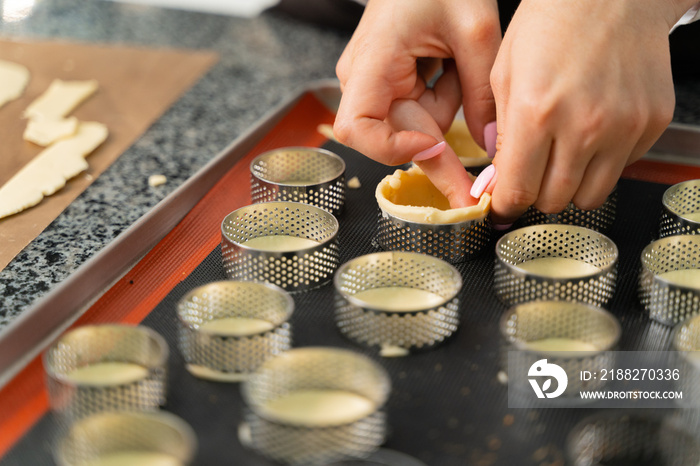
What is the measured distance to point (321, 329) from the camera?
98 cm

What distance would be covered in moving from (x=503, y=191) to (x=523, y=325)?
234 mm

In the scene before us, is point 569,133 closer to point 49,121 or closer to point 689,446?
point 689,446

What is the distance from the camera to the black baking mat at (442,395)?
0.79m

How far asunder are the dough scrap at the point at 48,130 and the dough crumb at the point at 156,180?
0.79 feet

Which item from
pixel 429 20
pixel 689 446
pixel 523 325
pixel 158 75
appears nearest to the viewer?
pixel 689 446

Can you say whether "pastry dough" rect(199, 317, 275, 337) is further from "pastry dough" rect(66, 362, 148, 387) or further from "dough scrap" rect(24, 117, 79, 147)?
"dough scrap" rect(24, 117, 79, 147)

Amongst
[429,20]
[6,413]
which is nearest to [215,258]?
[6,413]

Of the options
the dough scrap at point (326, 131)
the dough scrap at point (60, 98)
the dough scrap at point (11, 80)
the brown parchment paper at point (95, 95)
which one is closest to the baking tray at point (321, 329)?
the dough scrap at point (326, 131)

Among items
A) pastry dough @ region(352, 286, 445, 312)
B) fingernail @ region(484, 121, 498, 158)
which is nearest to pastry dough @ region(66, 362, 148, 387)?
pastry dough @ region(352, 286, 445, 312)

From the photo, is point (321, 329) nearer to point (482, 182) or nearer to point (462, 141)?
point (482, 182)

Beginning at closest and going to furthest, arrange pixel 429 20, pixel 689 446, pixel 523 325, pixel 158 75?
pixel 689 446 < pixel 523 325 < pixel 429 20 < pixel 158 75

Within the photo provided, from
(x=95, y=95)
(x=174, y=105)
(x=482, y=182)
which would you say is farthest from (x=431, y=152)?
(x=95, y=95)

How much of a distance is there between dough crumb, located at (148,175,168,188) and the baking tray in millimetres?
118

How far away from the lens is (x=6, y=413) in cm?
82
